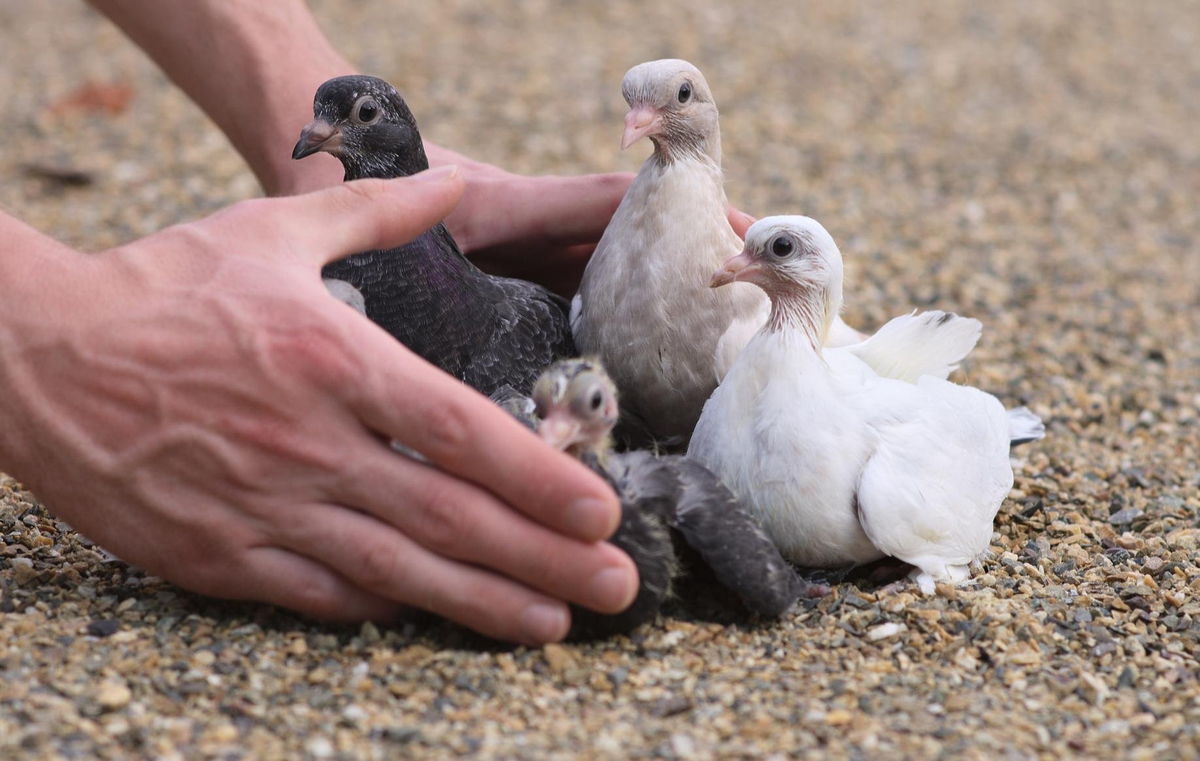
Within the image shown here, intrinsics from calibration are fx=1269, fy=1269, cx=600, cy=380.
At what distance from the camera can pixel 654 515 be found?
11.0 ft

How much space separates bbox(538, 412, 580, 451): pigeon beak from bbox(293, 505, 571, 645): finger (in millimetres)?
394

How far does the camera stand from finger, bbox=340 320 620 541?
2.89 m

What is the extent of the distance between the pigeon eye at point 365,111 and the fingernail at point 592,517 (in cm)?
172

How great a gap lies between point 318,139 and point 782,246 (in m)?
1.48

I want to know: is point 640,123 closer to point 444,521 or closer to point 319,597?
point 444,521

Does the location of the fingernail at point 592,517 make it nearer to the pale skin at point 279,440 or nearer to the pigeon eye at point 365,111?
the pale skin at point 279,440

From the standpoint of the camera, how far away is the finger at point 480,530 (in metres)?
2.95

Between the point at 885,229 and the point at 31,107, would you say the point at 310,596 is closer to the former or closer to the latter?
the point at 885,229

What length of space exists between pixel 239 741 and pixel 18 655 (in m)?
0.68

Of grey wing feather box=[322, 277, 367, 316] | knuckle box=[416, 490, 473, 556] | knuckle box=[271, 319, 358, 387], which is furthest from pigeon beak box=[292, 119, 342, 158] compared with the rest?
knuckle box=[416, 490, 473, 556]

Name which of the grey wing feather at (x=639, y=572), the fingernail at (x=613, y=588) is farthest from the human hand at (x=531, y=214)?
the fingernail at (x=613, y=588)

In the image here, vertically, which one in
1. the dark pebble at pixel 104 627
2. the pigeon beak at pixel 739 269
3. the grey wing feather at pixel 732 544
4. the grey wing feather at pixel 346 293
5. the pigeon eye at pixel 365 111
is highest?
the pigeon eye at pixel 365 111

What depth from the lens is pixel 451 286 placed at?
402 cm

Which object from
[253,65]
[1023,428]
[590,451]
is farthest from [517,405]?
[253,65]
